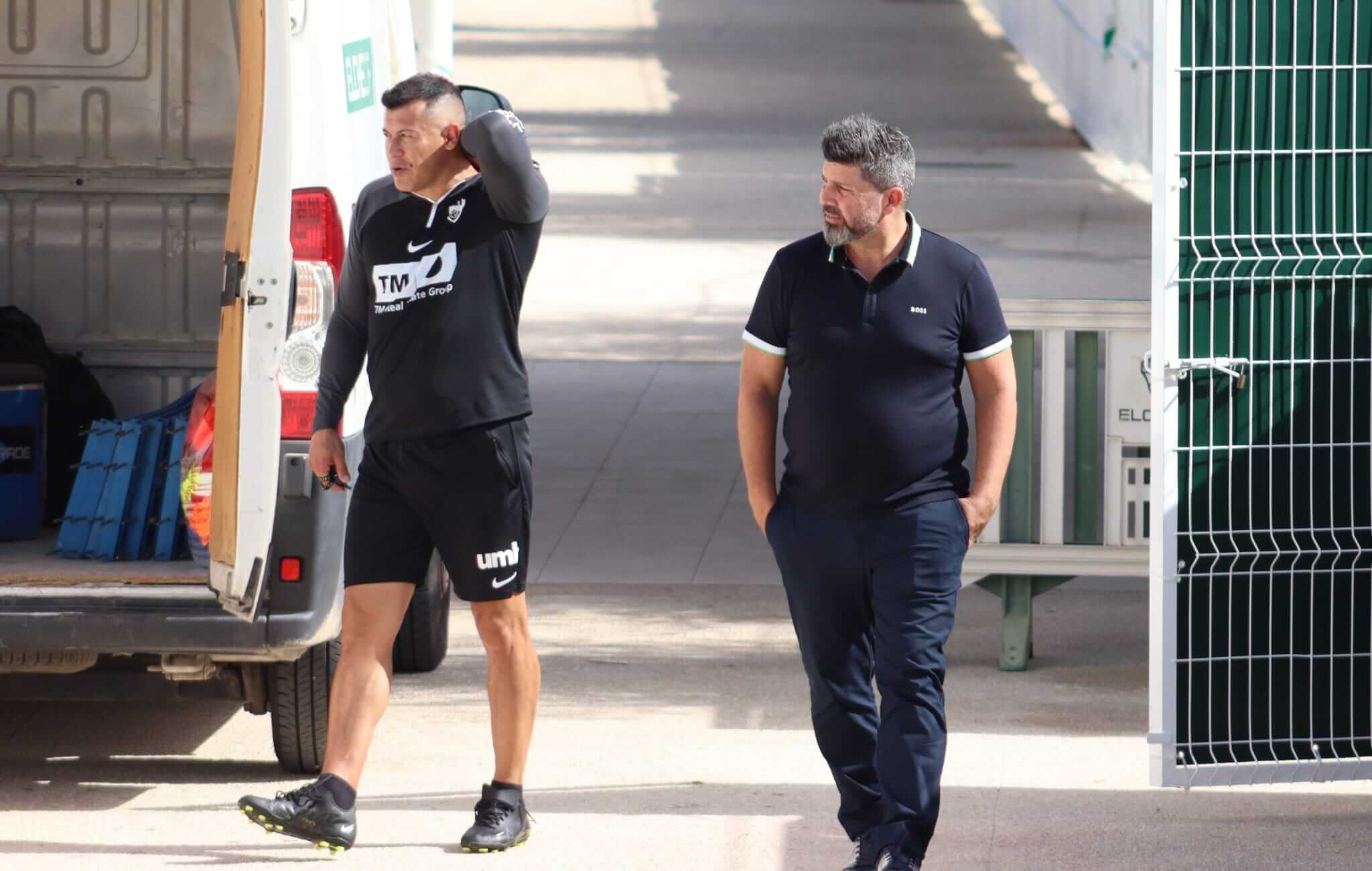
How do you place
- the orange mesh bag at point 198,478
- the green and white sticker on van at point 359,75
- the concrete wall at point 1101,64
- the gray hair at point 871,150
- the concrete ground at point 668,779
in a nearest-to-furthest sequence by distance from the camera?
the gray hair at point 871,150, the concrete ground at point 668,779, the green and white sticker on van at point 359,75, the orange mesh bag at point 198,478, the concrete wall at point 1101,64

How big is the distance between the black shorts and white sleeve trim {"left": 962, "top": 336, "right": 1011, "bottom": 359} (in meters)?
1.11

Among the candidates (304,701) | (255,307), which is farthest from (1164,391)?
(304,701)

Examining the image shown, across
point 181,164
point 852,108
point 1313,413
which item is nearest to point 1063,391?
point 1313,413

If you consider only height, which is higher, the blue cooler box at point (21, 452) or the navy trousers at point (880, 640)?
the blue cooler box at point (21, 452)

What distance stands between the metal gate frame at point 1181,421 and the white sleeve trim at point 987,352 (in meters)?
0.53

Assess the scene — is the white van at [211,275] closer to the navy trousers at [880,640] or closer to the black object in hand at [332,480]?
the black object in hand at [332,480]

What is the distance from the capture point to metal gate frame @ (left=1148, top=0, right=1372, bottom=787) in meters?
5.21

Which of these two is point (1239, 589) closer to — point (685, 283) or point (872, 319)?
point (872, 319)

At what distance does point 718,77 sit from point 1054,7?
5.70m

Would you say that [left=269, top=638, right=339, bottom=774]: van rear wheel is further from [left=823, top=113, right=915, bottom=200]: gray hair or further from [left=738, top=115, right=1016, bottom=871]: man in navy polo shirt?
[left=823, top=113, right=915, bottom=200]: gray hair

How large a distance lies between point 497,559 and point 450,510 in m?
0.16

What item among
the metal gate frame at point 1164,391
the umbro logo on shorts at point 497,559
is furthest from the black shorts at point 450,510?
the metal gate frame at point 1164,391

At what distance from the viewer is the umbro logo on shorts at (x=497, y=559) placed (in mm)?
5242

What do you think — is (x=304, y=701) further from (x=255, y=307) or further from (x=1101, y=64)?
(x=1101, y=64)
